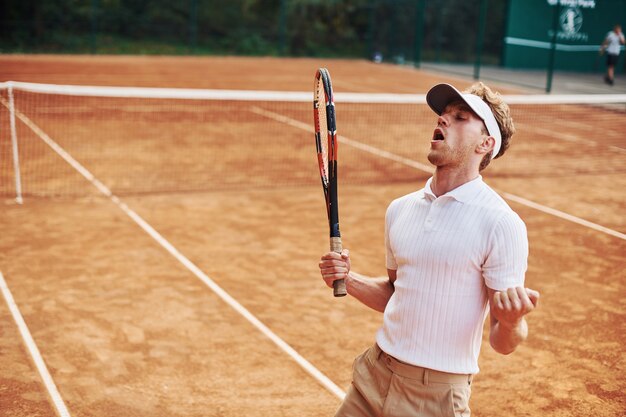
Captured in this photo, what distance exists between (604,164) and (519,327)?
475 inches

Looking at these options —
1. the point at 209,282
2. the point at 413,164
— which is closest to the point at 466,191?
the point at 209,282

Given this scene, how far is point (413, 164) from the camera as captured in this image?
1322 centimetres

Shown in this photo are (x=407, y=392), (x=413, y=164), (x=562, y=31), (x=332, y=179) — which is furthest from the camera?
(x=562, y=31)

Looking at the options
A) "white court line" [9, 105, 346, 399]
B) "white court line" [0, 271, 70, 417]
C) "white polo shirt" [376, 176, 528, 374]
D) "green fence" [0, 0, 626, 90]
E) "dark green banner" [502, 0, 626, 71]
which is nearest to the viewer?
"white polo shirt" [376, 176, 528, 374]

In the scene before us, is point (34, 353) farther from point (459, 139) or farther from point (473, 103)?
A: point (473, 103)

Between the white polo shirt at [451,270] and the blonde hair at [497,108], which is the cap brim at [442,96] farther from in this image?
the white polo shirt at [451,270]

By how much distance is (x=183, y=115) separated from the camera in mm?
17344

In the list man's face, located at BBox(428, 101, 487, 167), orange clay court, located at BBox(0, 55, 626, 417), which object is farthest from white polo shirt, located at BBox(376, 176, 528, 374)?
orange clay court, located at BBox(0, 55, 626, 417)

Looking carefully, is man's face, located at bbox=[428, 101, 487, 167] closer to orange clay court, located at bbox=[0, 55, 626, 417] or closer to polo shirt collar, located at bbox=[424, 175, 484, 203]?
polo shirt collar, located at bbox=[424, 175, 484, 203]

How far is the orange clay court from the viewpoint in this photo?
5242mm

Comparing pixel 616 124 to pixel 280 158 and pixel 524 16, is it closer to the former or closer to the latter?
pixel 280 158

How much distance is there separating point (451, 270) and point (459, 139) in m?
0.48

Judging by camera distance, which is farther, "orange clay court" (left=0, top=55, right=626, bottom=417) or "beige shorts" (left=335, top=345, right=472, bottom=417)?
"orange clay court" (left=0, top=55, right=626, bottom=417)

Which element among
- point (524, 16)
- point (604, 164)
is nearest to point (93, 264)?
point (604, 164)
